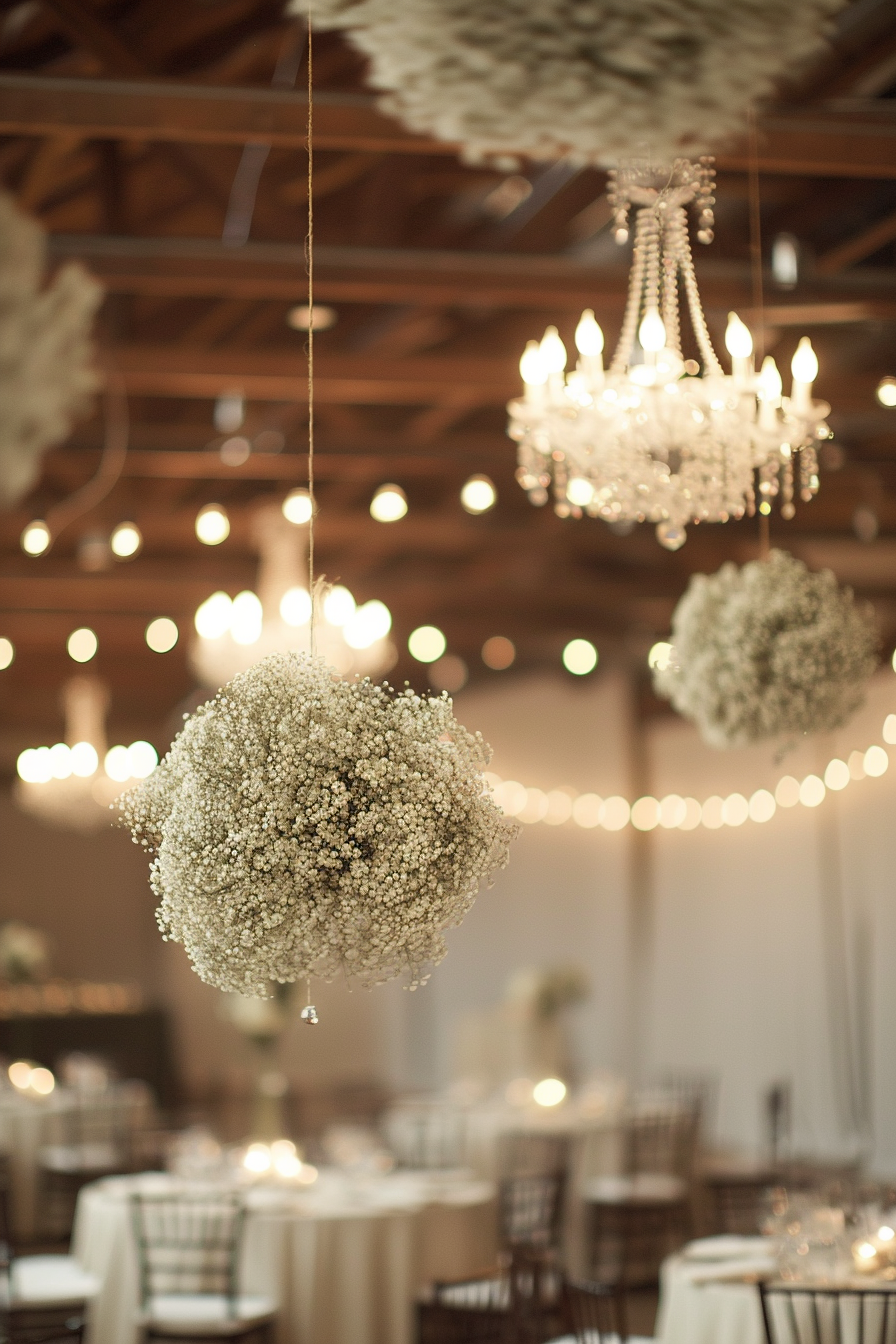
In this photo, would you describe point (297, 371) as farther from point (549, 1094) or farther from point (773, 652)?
point (549, 1094)

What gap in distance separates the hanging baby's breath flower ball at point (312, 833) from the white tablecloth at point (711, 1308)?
97.8 inches

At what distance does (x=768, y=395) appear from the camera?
4.23 m

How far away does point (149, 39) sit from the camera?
6250 mm

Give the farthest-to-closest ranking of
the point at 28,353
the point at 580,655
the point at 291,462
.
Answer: the point at 580,655 < the point at 291,462 < the point at 28,353

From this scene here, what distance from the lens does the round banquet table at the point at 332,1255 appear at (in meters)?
6.04

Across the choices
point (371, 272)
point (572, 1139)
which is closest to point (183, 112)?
point (371, 272)

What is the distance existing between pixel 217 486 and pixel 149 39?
5156 mm

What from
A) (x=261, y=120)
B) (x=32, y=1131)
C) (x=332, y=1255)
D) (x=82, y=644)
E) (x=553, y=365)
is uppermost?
(x=261, y=120)

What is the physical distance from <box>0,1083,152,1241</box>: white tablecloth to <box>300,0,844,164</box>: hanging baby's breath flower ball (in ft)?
28.2

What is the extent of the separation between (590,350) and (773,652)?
1047 millimetres

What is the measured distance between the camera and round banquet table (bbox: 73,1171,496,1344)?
6.04 metres

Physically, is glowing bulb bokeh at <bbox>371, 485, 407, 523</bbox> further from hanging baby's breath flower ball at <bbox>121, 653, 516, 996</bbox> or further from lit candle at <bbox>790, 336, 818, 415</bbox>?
hanging baby's breath flower ball at <bbox>121, 653, 516, 996</bbox>

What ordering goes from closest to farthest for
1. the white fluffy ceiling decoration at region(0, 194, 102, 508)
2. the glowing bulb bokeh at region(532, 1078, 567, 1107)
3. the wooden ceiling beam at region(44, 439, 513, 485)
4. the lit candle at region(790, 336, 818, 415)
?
the white fluffy ceiling decoration at region(0, 194, 102, 508), the lit candle at region(790, 336, 818, 415), the wooden ceiling beam at region(44, 439, 513, 485), the glowing bulb bokeh at region(532, 1078, 567, 1107)

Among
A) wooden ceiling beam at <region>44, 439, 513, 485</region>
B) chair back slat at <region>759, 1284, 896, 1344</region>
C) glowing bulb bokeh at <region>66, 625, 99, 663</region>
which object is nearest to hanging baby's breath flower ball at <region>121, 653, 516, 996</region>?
chair back slat at <region>759, 1284, 896, 1344</region>
